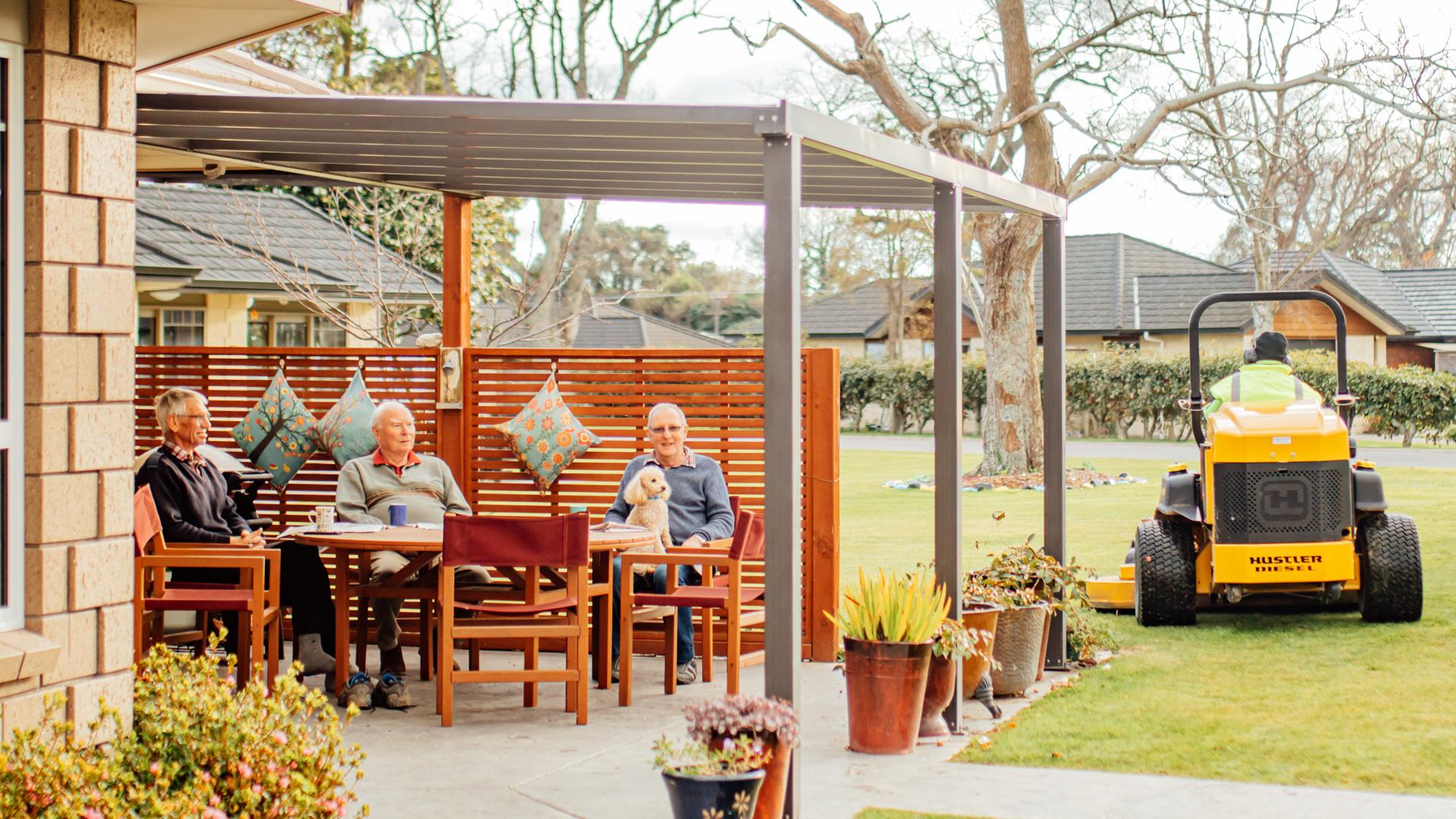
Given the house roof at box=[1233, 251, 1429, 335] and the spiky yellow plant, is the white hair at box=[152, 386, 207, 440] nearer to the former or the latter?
the spiky yellow plant

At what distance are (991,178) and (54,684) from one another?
13.1ft

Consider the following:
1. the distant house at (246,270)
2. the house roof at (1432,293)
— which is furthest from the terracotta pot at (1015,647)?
the house roof at (1432,293)

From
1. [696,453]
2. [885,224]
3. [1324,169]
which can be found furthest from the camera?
[885,224]

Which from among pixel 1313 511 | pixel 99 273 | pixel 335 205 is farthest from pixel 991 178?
pixel 335 205

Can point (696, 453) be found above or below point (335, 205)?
below

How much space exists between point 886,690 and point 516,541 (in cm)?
152

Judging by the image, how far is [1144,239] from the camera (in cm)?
4225

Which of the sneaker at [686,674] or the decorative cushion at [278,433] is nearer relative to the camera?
the sneaker at [686,674]

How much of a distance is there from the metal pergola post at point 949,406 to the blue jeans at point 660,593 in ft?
4.83

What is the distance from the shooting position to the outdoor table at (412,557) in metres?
6.19

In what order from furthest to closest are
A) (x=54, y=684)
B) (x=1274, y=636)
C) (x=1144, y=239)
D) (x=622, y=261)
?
(x=622, y=261) → (x=1144, y=239) → (x=1274, y=636) → (x=54, y=684)

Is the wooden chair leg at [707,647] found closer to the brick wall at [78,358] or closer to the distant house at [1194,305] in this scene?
the brick wall at [78,358]

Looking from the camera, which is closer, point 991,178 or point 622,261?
point 991,178

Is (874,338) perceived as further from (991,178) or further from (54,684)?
(54,684)
